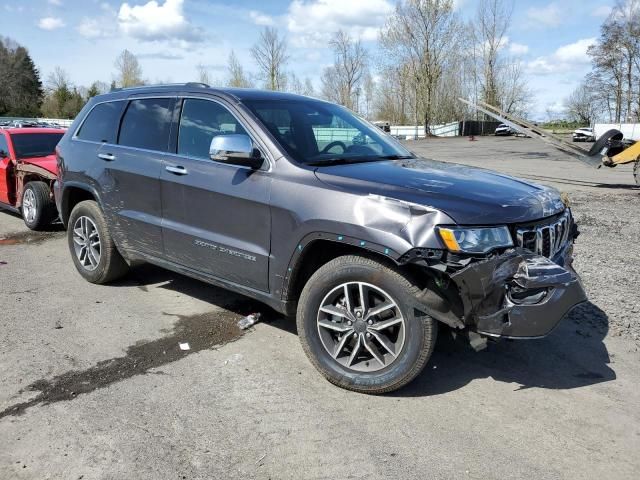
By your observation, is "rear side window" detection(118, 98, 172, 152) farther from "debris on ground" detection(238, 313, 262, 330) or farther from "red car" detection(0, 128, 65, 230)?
"red car" detection(0, 128, 65, 230)

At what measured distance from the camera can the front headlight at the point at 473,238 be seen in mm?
2938

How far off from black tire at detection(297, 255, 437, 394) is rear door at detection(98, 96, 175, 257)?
1.66m

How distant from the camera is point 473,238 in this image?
2967 mm

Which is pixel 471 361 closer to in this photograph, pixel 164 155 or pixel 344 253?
pixel 344 253

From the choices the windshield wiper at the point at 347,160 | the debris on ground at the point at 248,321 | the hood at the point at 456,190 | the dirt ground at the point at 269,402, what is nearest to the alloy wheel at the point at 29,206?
the dirt ground at the point at 269,402

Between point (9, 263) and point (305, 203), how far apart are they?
15.0 ft

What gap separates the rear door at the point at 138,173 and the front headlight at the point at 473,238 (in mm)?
2497

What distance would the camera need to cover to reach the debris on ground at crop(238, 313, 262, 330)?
4.41 m

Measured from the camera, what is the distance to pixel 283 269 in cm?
360

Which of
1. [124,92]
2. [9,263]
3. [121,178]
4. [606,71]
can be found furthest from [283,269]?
[606,71]

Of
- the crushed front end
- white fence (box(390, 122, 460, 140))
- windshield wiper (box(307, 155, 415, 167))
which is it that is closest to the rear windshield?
windshield wiper (box(307, 155, 415, 167))

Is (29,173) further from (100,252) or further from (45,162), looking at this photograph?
(100,252)

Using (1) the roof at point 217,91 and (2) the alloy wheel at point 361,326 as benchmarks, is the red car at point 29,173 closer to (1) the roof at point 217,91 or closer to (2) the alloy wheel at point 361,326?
(1) the roof at point 217,91

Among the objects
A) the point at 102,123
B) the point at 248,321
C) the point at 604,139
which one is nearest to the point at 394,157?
the point at 248,321
